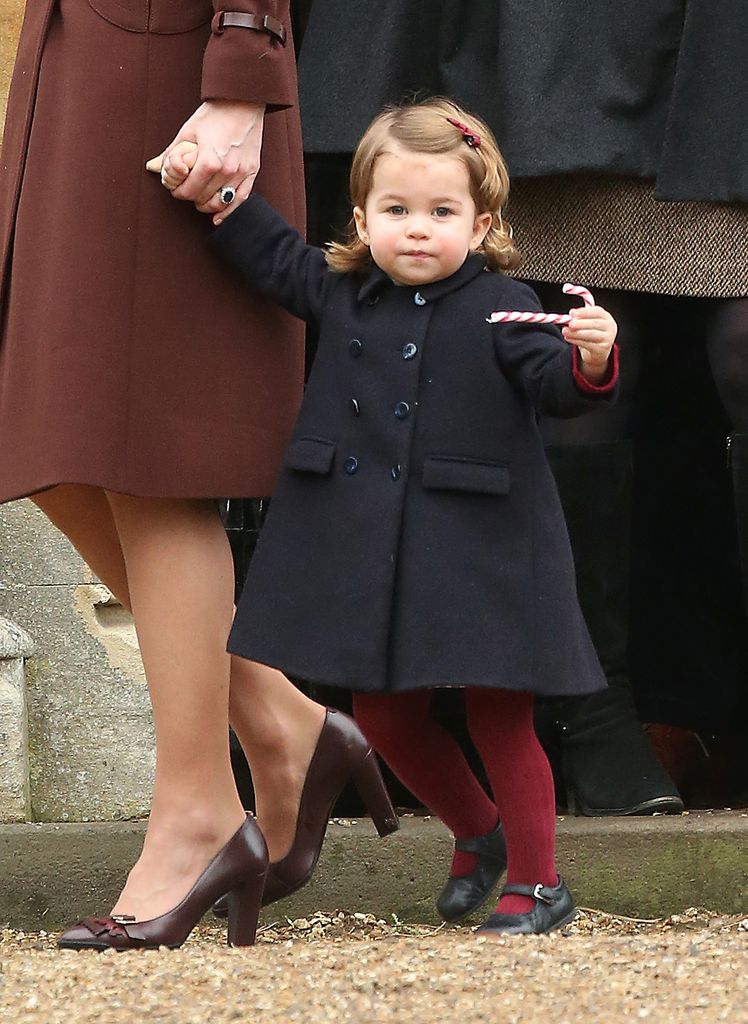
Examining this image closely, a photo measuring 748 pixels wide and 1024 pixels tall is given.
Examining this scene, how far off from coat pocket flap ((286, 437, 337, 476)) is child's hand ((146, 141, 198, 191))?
0.36 m

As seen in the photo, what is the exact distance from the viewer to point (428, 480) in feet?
7.39

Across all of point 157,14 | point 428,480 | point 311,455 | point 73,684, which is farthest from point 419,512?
point 73,684

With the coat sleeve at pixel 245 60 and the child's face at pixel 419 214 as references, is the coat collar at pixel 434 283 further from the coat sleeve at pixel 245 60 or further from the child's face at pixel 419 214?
the coat sleeve at pixel 245 60

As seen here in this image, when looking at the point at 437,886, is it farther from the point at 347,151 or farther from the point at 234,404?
the point at 347,151

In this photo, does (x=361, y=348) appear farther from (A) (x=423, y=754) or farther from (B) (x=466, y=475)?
(A) (x=423, y=754)

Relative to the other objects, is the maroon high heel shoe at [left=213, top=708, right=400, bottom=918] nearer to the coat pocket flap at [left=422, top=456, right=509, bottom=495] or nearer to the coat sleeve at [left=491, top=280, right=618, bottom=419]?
the coat pocket flap at [left=422, top=456, right=509, bottom=495]

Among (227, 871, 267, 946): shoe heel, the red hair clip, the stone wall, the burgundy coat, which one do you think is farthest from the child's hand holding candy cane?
the stone wall

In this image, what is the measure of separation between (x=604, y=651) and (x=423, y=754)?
56 cm

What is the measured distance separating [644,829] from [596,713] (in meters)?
0.23

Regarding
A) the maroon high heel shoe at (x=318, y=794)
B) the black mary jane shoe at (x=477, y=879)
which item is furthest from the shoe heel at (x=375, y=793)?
the black mary jane shoe at (x=477, y=879)

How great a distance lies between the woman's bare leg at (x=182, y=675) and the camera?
2256 millimetres

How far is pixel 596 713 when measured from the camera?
2973 mm

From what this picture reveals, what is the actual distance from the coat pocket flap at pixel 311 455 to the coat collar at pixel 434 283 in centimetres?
21

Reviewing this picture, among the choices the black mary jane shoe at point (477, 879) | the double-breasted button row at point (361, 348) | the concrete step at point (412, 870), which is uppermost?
the double-breasted button row at point (361, 348)
